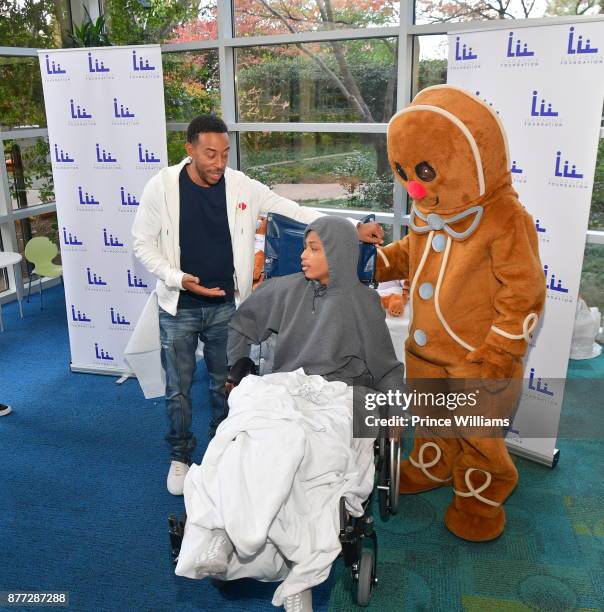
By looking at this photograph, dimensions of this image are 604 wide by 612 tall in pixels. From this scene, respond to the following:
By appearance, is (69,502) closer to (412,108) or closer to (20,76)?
(412,108)

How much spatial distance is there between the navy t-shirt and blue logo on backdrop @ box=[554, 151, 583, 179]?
60.8 inches

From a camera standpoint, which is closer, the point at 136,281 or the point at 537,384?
the point at 537,384

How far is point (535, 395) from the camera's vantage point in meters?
3.40

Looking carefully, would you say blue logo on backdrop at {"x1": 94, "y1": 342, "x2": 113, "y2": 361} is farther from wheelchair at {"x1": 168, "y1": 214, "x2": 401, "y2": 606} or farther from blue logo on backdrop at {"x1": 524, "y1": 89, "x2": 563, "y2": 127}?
blue logo on backdrop at {"x1": 524, "y1": 89, "x2": 563, "y2": 127}

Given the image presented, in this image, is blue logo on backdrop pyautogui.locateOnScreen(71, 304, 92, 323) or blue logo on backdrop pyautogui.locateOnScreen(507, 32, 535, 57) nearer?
blue logo on backdrop pyautogui.locateOnScreen(507, 32, 535, 57)

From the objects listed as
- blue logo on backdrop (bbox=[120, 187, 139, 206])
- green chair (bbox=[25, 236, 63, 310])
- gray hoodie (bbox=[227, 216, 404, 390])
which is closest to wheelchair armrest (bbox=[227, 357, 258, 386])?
gray hoodie (bbox=[227, 216, 404, 390])

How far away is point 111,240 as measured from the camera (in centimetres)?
420

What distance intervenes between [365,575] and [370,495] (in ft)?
0.93

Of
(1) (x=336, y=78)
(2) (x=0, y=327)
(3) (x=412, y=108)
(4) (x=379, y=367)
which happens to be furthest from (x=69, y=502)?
(1) (x=336, y=78)

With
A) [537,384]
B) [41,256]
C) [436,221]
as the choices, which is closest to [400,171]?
[436,221]

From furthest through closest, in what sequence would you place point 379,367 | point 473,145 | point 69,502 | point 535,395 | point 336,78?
point 336,78 < point 535,395 < point 69,502 < point 379,367 < point 473,145

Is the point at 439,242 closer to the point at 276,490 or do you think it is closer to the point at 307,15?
the point at 276,490

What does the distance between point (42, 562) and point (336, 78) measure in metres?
3.80

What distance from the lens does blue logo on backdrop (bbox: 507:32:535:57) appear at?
299cm
